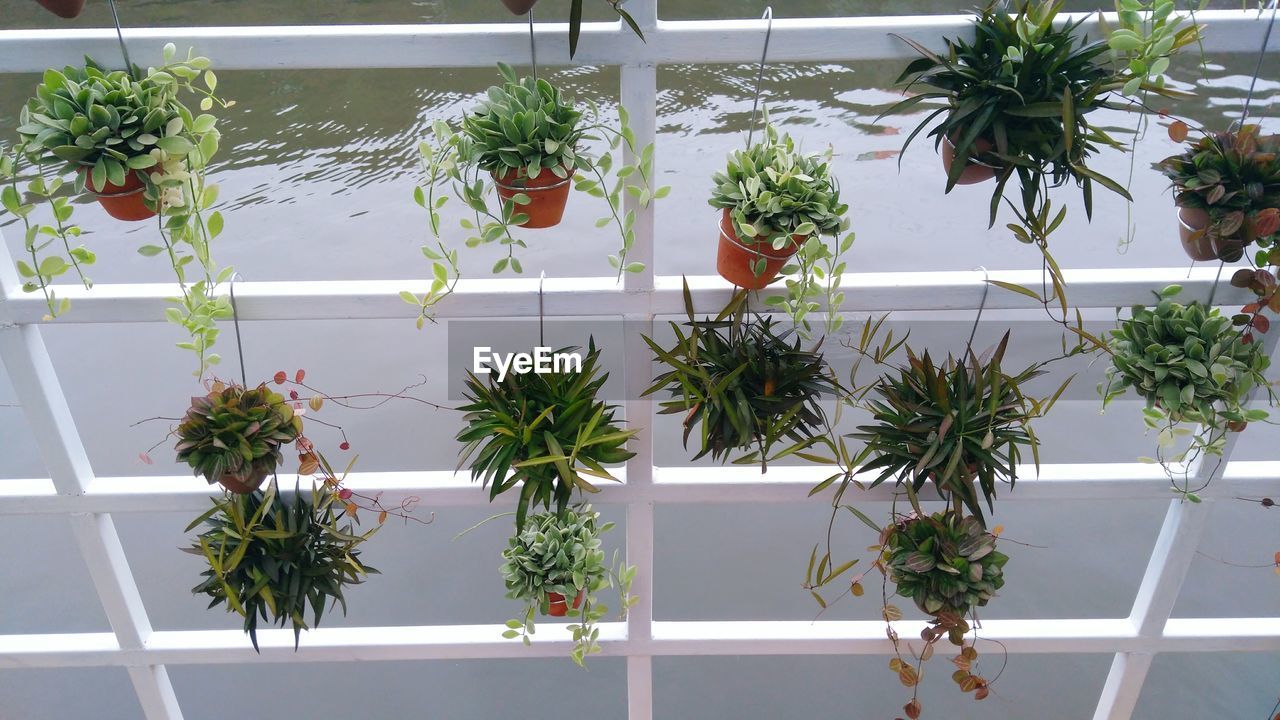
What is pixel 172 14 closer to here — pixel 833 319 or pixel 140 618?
pixel 140 618

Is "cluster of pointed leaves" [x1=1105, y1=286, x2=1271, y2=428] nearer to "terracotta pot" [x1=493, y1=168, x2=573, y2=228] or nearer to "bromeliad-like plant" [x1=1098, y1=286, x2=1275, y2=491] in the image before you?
"bromeliad-like plant" [x1=1098, y1=286, x2=1275, y2=491]

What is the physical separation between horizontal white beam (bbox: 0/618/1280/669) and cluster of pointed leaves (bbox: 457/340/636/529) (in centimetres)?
48

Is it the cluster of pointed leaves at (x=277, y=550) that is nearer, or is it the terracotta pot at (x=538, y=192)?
the terracotta pot at (x=538, y=192)

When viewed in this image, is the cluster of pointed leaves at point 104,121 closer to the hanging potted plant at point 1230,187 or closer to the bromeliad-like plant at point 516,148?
the bromeliad-like plant at point 516,148

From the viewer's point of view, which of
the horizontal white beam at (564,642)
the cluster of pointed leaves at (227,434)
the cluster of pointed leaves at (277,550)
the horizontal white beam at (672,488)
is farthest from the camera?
the horizontal white beam at (564,642)

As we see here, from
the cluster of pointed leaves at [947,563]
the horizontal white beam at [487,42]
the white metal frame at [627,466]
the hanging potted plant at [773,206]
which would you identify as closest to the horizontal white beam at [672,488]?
the white metal frame at [627,466]

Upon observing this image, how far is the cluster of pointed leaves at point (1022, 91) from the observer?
1.16 meters

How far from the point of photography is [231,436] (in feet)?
4.47

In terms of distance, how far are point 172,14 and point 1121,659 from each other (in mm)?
2371

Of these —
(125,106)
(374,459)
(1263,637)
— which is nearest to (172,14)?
(125,106)

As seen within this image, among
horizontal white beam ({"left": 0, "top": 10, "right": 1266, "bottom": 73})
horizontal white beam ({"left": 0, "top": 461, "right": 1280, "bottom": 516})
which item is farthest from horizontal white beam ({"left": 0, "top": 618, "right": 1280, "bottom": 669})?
horizontal white beam ({"left": 0, "top": 10, "right": 1266, "bottom": 73})

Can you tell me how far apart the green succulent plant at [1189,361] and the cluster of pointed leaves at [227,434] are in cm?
143

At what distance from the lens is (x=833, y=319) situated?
4.48ft

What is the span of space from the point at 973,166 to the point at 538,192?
647 mm
